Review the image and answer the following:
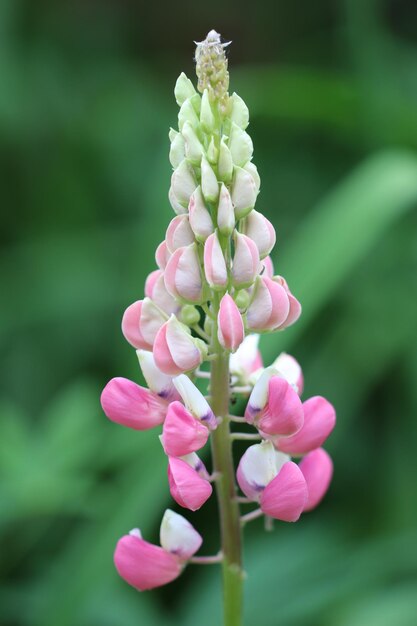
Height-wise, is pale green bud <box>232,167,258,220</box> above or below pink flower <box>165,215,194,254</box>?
above

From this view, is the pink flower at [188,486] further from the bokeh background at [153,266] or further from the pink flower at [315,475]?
the bokeh background at [153,266]

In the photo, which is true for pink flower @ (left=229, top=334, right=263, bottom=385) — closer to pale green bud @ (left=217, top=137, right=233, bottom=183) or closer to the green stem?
the green stem

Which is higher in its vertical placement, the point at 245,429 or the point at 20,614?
the point at 245,429

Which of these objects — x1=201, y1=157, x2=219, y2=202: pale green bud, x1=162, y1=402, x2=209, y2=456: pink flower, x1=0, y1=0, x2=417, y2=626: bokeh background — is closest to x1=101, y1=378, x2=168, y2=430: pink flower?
x1=162, y1=402, x2=209, y2=456: pink flower

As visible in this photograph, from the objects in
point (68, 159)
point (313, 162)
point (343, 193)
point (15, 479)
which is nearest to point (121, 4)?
point (68, 159)

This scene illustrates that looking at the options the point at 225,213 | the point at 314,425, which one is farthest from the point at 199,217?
the point at 314,425

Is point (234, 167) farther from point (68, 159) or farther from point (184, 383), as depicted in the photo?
point (68, 159)

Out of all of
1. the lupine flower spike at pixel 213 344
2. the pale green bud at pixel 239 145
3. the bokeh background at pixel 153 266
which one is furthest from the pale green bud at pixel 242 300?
the bokeh background at pixel 153 266
